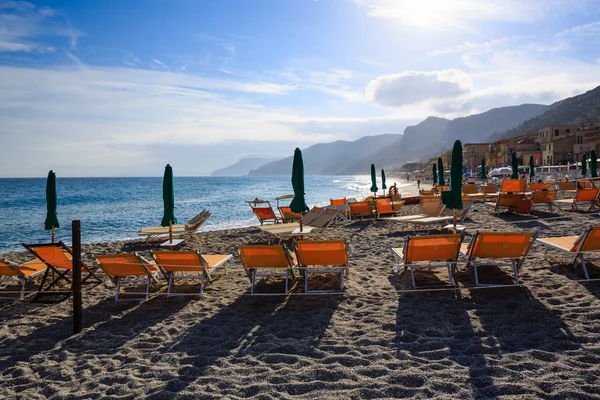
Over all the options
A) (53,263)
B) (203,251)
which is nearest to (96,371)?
(53,263)

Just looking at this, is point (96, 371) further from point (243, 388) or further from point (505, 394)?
point (505, 394)

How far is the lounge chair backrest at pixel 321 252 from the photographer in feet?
17.2

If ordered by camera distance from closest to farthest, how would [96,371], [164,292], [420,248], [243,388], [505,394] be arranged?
[505,394], [243,388], [96,371], [420,248], [164,292]

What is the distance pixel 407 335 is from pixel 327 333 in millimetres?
736

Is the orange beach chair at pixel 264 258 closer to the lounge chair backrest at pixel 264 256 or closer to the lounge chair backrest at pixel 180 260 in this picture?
the lounge chair backrest at pixel 264 256

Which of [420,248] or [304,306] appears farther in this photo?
[420,248]

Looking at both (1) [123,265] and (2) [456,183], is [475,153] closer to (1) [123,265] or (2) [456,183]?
(2) [456,183]

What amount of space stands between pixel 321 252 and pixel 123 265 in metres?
2.52

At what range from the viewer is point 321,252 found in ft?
17.5

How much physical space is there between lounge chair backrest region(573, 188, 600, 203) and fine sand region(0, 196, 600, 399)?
26.2ft

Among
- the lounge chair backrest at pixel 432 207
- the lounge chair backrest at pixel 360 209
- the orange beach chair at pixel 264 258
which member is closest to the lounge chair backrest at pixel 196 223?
the lounge chair backrest at pixel 360 209

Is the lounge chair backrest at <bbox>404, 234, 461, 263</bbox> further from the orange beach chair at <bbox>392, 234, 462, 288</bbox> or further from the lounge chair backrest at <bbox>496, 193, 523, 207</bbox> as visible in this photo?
the lounge chair backrest at <bbox>496, 193, 523, 207</bbox>

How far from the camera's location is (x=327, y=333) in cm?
402

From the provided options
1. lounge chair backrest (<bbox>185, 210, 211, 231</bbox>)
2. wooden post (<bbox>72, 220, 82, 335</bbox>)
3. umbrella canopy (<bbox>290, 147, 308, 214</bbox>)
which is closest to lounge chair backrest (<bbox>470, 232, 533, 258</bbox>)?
umbrella canopy (<bbox>290, 147, 308, 214</bbox>)
